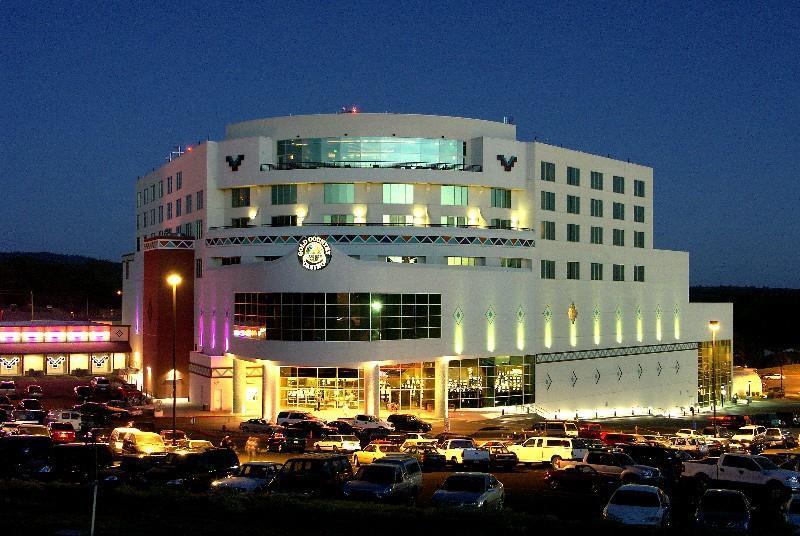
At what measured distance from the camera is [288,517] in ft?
80.3

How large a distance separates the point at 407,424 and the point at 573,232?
3169 cm

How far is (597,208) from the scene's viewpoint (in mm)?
88312

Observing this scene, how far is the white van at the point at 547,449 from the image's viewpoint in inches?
1649

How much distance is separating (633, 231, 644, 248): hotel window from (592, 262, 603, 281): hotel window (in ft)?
23.9

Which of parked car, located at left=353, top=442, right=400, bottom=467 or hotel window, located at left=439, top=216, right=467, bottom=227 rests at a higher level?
hotel window, located at left=439, top=216, right=467, bottom=227

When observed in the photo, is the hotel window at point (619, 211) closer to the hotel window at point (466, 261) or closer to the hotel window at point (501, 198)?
the hotel window at point (501, 198)

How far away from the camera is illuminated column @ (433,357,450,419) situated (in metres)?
70.8

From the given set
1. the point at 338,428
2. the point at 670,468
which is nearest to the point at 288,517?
the point at 670,468

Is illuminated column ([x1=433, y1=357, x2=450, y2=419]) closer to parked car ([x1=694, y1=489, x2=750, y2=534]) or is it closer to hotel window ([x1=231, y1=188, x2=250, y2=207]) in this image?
hotel window ([x1=231, y1=188, x2=250, y2=207])

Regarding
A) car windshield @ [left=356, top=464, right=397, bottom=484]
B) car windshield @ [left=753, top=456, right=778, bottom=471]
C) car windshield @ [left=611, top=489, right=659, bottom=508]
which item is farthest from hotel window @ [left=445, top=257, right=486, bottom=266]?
car windshield @ [left=611, top=489, right=659, bottom=508]

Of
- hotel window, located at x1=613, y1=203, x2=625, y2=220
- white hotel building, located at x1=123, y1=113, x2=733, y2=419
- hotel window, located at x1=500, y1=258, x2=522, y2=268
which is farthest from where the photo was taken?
hotel window, located at x1=613, y1=203, x2=625, y2=220

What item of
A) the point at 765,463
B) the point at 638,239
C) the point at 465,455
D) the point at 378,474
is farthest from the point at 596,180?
the point at 378,474

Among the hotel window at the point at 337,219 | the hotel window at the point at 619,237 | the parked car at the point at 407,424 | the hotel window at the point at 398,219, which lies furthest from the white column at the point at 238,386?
the hotel window at the point at 619,237

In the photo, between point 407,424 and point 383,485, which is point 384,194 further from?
point 383,485
